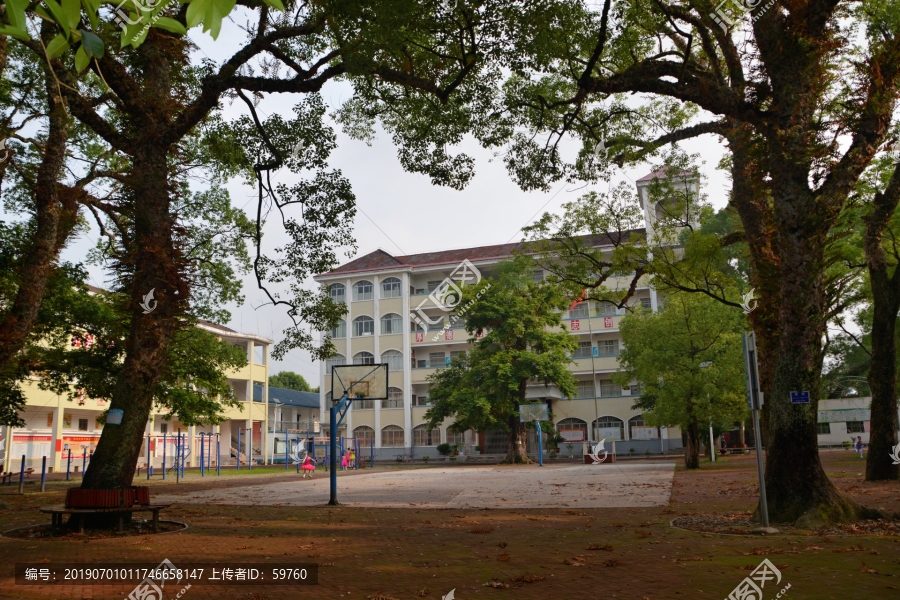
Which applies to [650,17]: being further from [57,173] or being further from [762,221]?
[57,173]

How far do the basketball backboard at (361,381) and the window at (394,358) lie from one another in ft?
111

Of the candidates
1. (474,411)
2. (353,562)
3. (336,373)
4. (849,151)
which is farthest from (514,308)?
(353,562)

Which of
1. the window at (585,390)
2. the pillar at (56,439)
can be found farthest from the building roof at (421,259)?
the pillar at (56,439)

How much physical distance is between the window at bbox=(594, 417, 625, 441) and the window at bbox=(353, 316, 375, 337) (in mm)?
18497

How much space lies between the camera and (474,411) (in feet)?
132

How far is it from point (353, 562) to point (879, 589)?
4788 mm

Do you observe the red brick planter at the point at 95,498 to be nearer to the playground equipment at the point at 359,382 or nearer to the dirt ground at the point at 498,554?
the dirt ground at the point at 498,554

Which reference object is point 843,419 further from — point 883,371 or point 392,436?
point 883,371

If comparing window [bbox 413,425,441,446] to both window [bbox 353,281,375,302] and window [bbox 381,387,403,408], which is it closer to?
window [bbox 381,387,403,408]

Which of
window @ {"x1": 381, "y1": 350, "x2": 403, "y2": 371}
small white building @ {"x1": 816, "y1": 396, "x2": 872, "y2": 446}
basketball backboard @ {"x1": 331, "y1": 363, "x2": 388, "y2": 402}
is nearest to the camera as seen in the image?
basketball backboard @ {"x1": 331, "y1": 363, "x2": 388, "y2": 402}

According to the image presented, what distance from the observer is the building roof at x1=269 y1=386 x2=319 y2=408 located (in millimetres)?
62938

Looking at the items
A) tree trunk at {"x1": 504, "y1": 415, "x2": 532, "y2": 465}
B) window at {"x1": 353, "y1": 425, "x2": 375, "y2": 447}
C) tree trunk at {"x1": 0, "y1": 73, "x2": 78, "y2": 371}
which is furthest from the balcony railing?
tree trunk at {"x1": 0, "y1": 73, "x2": 78, "y2": 371}

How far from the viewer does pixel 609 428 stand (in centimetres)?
5100

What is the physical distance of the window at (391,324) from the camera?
2183 inches
